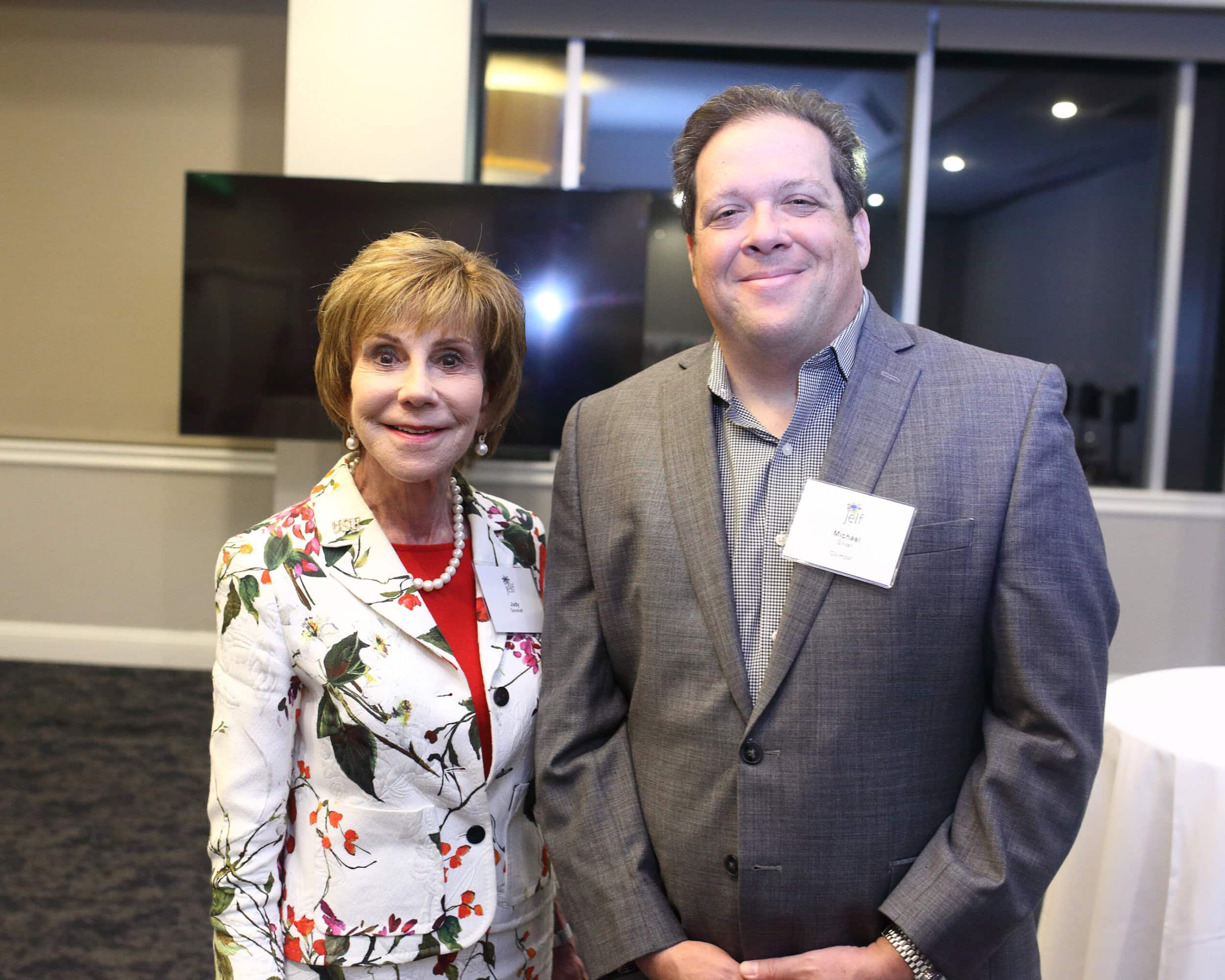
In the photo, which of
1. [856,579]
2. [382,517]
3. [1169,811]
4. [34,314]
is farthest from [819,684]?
[34,314]

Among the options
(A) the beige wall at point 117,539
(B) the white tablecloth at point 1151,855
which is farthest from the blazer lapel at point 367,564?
(A) the beige wall at point 117,539

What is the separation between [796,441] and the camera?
1304 millimetres

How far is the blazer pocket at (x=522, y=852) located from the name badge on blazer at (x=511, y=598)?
215 millimetres

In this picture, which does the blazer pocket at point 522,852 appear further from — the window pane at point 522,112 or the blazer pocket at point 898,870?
the window pane at point 522,112

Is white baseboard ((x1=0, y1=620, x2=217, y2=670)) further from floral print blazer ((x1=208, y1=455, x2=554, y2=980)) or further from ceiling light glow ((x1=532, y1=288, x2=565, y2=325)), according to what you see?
floral print blazer ((x1=208, y1=455, x2=554, y2=980))

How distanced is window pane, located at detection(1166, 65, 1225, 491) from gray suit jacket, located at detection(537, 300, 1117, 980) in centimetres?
439

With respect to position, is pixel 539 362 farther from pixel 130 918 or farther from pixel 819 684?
pixel 819 684

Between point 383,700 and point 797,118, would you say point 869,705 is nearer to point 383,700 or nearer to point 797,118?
point 383,700

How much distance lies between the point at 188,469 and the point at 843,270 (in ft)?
14.9

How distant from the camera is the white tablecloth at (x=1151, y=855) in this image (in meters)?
1.69

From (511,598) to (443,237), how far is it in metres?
2.96

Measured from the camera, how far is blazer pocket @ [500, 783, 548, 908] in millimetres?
1385

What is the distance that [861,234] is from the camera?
4.42 ft

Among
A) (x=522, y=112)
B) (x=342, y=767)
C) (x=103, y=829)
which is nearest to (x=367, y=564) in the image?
(x=342, y=767)
